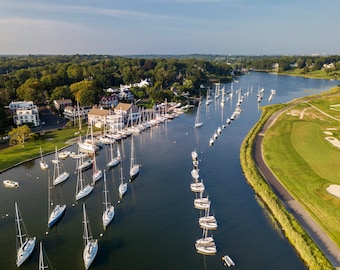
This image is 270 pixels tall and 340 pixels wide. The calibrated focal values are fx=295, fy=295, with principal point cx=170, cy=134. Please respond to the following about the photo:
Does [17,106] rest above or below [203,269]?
above

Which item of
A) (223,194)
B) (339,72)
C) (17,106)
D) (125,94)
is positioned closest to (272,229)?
(223,194)

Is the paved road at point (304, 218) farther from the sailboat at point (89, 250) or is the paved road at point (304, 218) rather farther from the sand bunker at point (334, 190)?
the sailboat at point (89, 250)

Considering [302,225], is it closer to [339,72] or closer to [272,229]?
[272,229]

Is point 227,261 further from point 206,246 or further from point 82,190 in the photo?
point 82,190

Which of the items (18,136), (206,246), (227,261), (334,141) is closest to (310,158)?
(334,141)

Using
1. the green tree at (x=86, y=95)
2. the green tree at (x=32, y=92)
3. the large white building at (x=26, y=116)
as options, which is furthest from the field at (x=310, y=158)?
the green tree at (x=32, y=92)

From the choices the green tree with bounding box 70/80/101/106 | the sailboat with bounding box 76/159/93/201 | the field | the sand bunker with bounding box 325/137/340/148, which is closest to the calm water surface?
the sailboat with bounding box 76/159/93/201

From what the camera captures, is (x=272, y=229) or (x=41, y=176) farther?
(x=41, y=176)

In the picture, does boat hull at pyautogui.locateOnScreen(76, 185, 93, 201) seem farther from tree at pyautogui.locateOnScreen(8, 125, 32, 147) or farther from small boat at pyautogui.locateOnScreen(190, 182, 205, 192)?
tree at pyautogui.locateOnScreen(8, 125, 32, 147)
